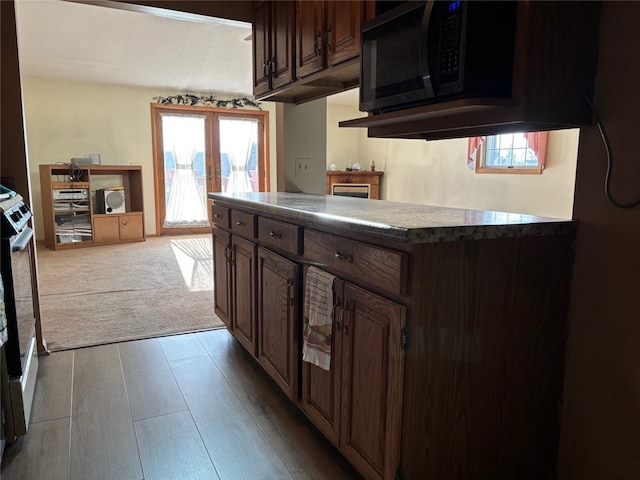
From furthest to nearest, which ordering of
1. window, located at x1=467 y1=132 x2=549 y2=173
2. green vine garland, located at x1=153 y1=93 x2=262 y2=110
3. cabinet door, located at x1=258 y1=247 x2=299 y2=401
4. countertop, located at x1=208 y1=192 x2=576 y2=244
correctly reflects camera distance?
green vine garland, located at x1=153 y1=93 x2=262 y2=110 < window, located at x1=467 y1=132 x2=549 y2=173 < cabinet door, located at x1=258 y1=247 x2=299 y2=401 < countertop, located at x1=208 y1=192 x2=576 y2=244

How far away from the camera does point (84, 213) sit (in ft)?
20.1

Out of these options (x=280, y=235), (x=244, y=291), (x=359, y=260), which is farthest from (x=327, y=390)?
(x=244, y=291)

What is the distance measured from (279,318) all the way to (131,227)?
17.3 ft

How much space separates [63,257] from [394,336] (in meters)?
5.30

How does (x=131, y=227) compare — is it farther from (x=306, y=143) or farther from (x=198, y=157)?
(x=306, y=143)

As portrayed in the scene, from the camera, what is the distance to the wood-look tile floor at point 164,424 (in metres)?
1.58

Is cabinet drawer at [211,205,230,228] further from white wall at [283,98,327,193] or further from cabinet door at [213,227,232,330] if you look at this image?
white wall at [283,98,327,193]

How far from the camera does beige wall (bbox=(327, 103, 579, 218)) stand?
484cm

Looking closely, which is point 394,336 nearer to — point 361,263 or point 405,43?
point 361,263

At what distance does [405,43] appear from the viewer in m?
1.45

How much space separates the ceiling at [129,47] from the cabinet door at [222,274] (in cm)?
142

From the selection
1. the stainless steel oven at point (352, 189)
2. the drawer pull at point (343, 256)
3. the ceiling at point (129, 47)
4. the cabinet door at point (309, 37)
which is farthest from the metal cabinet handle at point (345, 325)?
the stainless steel oven at point (352, 189)

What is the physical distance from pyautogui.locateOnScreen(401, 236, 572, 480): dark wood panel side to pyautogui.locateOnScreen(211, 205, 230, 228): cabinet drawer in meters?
1.62

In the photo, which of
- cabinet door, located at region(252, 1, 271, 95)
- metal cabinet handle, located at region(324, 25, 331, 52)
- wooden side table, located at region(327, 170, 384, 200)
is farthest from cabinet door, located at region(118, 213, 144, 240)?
metal cabinet handle, located at region(324, 25, 331, 52)
